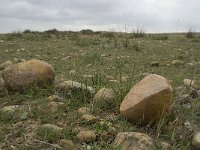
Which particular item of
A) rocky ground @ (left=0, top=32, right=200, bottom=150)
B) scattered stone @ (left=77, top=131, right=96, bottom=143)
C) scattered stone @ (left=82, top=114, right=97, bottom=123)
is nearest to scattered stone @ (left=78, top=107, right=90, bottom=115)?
rocky ground @ (left=0, top=32, right=200, bottom=150)

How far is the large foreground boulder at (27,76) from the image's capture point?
4.10 metres

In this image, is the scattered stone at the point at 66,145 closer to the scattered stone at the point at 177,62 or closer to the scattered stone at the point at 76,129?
the scattered stone at the point at 76,129

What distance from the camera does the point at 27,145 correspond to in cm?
294

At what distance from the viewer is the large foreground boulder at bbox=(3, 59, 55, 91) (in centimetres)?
410

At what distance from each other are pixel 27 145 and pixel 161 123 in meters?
1.00

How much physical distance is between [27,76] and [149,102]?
4.56 ft

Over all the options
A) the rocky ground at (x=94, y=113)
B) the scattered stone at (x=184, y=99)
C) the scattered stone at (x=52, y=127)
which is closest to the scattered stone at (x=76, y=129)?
the rocky ground at (x=94, y=113)

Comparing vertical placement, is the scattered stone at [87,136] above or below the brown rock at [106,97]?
below

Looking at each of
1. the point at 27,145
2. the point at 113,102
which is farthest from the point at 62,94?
the point at 27,145

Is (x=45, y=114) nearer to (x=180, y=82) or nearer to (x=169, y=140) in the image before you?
(x=169, y=140)

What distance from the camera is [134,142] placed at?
2.89m

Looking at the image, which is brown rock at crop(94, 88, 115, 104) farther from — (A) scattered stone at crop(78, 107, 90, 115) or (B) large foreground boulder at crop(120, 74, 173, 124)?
(B) large foreground boulder at crop(120, 74, 173, 124)

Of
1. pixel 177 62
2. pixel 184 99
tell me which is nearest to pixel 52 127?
pixel 184 99

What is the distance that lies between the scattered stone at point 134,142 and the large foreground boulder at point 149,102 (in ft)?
1.11
